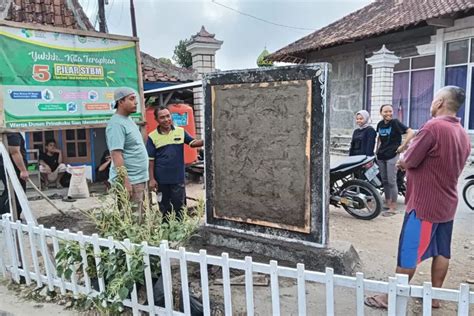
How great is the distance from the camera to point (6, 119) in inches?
154

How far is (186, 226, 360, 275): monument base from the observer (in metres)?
3.26

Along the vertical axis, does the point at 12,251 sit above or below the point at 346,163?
below

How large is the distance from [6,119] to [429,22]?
9.52 metres

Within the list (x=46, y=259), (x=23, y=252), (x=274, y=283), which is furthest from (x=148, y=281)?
(x=23, y=252)

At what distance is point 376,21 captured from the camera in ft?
39.9

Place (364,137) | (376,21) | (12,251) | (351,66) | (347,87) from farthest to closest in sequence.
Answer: (347,87)
(351,66)
(376,21)
(364,137)
(12,251)

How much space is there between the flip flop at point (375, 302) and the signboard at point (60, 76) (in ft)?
10.9

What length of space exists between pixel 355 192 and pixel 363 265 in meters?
1.76

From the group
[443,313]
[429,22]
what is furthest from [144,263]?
[429,22]

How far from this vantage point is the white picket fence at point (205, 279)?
204cm

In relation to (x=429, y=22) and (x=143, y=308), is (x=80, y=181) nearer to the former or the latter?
(x=143, y=308)

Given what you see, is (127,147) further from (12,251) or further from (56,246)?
(12,251)

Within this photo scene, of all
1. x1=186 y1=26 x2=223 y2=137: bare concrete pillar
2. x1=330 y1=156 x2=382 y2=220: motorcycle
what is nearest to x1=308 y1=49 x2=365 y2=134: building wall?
x1=186 y1=26 x2=223 y2=137: bare concrete pillar

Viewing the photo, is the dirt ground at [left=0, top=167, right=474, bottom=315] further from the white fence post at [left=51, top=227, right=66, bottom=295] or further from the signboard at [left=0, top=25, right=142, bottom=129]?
the signboard at [left=0, top=25, right=142, bottom=129]
